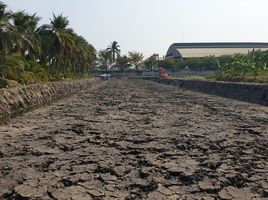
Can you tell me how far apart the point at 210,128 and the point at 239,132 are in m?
1.09

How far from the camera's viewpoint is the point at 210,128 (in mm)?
12773

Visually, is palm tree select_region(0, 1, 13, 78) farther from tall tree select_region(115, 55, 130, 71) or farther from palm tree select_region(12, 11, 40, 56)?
tall tree select_region(115, 55, 130, 71)

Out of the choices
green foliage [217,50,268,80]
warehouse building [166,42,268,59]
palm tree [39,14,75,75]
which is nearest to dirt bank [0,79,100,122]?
palm tree [39,14,75,75]

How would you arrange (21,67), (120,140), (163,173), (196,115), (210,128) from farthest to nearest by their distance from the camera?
(21,67) → (196,115) → (210,128) → (120,140) → (163,173)

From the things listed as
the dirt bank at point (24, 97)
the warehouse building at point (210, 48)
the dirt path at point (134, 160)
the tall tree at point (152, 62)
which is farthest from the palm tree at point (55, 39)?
the warehouse building at point (210, 48)

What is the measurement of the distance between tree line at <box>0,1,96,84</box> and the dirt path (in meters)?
16.7

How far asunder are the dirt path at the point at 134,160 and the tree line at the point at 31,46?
16.7 meters

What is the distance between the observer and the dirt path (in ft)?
20.9

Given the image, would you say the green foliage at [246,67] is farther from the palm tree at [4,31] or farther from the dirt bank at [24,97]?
the palm tree at [4,31]

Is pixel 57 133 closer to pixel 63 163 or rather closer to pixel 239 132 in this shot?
pixel 63 163

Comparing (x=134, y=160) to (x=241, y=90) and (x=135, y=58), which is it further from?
(x=135, y=58)

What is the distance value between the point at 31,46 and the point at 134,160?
3026 centimetres

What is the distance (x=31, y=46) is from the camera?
36.4 m

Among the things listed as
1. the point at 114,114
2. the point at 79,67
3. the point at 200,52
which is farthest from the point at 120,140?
the point at 200,52
